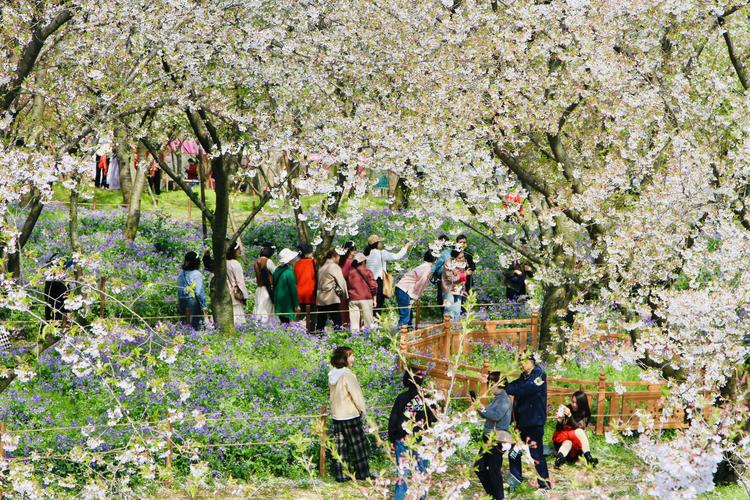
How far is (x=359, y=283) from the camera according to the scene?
57.9 feet

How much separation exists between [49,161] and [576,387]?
8.87 m

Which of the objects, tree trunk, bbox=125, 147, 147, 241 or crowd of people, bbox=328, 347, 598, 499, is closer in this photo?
crowd of people, bbox=328, 347, 598, 499

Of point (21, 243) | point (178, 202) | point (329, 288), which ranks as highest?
point (178, 202)

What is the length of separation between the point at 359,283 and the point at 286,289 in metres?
1.30

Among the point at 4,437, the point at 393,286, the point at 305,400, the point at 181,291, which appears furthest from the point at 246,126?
the point at 4,437

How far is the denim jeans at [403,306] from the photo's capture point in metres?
18.5

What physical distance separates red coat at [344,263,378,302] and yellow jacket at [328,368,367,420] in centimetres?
576

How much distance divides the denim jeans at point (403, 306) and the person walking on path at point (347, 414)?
6.40m

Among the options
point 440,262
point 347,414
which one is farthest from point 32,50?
point 440,262

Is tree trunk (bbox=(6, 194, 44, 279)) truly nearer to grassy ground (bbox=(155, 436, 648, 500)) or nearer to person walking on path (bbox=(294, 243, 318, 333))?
grassy ground (bbox=(155, 436, 648, 500))

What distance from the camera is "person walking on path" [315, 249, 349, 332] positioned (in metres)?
17.4

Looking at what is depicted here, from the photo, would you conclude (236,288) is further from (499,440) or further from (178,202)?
(178,202)

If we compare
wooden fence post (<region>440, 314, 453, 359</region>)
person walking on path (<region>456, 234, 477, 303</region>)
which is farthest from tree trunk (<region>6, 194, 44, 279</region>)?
person walking on path (<region>456, 234, 477, 303</region>)

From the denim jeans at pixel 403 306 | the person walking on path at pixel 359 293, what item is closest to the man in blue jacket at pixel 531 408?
the person walking on path at pixel 359 293
